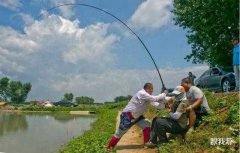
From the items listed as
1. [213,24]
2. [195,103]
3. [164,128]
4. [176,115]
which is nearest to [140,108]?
[164,128]

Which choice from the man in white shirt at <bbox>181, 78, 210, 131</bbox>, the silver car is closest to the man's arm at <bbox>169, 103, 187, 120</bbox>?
the man in white shirt at <bbox>181, 78, 210, 131</bbox>

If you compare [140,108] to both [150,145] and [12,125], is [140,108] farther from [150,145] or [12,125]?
[12,125]

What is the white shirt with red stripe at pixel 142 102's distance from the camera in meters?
11.5

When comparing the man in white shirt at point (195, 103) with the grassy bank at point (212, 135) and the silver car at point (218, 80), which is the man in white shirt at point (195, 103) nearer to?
the grassy bank at point (212, 135)

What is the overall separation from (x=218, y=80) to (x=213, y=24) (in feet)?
26.2

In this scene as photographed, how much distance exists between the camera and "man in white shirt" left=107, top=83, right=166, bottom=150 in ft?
37.9

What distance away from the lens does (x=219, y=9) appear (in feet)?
86.6

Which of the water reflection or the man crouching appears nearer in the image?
the man crouching

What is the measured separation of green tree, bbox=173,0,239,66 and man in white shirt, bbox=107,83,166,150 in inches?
583

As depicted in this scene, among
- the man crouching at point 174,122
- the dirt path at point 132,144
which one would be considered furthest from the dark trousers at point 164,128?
the dirt path at point 132,144

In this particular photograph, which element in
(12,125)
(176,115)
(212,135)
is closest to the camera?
(212,135)

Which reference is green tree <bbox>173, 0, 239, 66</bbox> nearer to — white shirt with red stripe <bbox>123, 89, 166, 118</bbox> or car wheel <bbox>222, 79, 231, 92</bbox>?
car wheel <bbox>222, 79, 231, 92</bbox>

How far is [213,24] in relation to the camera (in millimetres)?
27250

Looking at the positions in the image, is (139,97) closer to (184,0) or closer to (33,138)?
(33,138)
